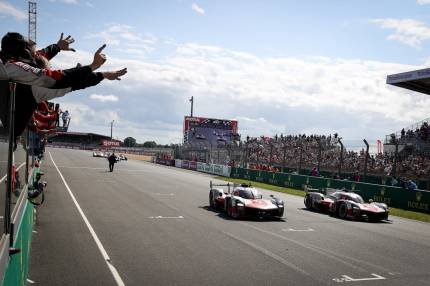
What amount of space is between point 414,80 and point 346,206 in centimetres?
1470

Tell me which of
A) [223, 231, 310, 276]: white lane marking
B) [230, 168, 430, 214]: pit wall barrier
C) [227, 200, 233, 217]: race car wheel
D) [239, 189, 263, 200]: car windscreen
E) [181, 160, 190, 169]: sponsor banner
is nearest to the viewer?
[223, 231, 310, 276]: white lane marking

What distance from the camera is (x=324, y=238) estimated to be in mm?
12508

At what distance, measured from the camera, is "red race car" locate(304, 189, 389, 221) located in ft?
55.3

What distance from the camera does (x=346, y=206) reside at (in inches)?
683

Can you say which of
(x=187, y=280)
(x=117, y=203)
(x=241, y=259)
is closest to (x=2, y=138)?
(x=187, y=280)

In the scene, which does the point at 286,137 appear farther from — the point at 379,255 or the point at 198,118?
the point at 379,255

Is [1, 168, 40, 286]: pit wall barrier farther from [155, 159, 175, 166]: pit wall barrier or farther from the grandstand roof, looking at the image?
[155, 159, 175, 166]: pit wall barrier

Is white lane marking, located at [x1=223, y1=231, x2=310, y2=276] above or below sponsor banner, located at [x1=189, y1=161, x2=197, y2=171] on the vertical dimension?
below

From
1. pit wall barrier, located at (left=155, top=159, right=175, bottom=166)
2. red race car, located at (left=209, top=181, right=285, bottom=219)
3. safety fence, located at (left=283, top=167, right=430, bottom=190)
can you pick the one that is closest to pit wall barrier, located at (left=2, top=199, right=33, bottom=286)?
red race car, located at (left=209, top=181, right=285, bottom=219)

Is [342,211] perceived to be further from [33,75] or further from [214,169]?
[214,169]

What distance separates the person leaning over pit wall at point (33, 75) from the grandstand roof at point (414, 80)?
2798 centimetres

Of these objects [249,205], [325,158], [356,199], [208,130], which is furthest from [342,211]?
[208,130]

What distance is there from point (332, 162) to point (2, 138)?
104 feet

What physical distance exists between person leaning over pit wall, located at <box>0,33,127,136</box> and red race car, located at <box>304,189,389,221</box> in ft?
50.5
